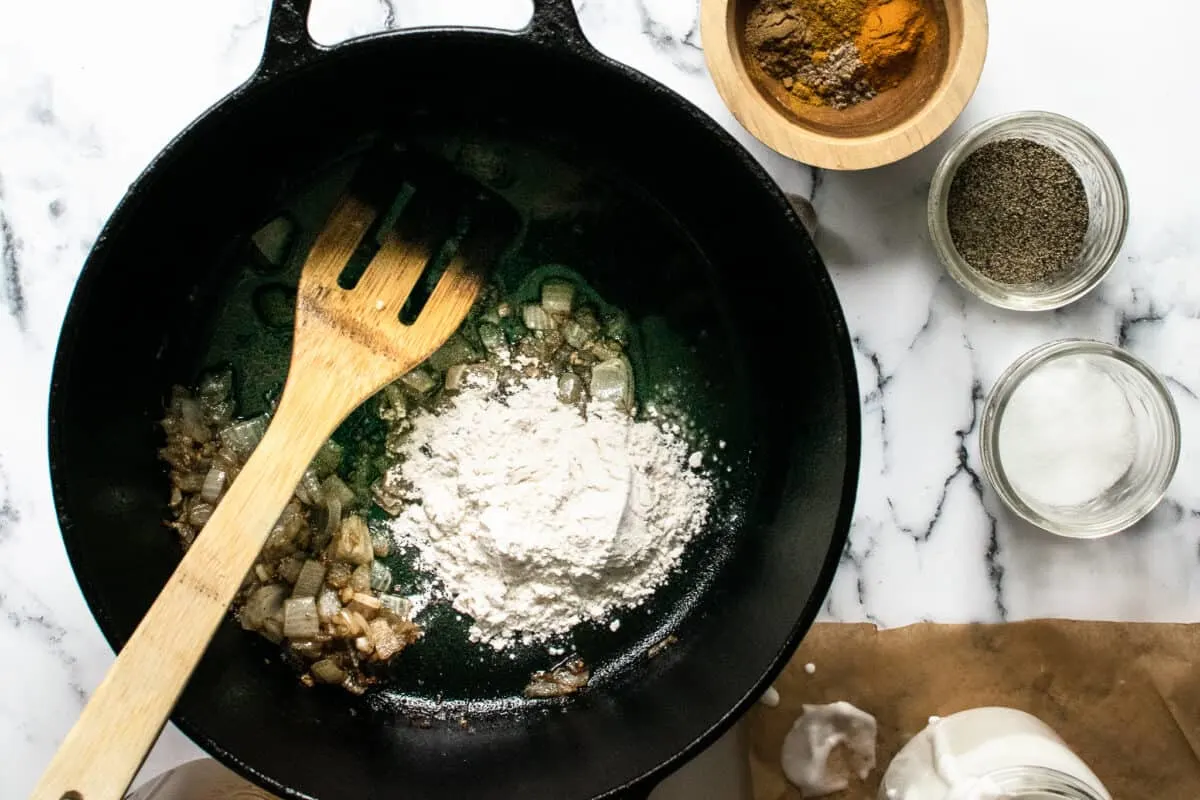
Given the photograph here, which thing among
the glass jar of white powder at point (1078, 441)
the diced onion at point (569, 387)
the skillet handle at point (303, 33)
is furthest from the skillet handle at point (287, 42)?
the glass jar of white powder at point (1078, 441)

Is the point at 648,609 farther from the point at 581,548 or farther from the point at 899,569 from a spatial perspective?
the point at 899,569

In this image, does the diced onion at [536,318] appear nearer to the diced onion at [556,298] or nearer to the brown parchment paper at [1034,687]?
the diced onion at [556,298]

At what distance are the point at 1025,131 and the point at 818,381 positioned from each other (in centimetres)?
36

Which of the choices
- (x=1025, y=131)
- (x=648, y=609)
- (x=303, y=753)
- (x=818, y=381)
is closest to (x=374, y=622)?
(x=303, y=753)

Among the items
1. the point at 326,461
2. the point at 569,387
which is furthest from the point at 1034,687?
the point at 326,461

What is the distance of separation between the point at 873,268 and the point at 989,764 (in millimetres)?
524

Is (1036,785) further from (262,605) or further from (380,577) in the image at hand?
(262,605)

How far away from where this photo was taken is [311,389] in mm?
1040

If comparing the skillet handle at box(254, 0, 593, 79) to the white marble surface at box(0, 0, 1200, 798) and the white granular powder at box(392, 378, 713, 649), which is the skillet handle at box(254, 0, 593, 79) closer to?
the white marble surface at box(0, 0, 1200, 798)

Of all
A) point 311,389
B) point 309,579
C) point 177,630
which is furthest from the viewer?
point 309,579

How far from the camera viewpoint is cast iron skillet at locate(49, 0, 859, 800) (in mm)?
1008

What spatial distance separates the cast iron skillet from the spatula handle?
3.7 inches

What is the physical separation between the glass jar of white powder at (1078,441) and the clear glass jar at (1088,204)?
0.22ft

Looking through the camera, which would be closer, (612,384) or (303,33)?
(303,33)
